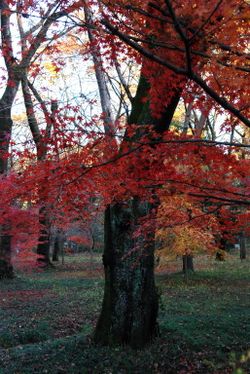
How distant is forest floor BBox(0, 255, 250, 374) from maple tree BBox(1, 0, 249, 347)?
0.53 meters

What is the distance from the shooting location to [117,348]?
22.5ft

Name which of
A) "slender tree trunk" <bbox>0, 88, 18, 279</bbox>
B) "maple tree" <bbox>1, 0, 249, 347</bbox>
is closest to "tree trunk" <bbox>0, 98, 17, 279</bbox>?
"slender tree trunk" <bbox>0, 88, 18, 279</bbox>

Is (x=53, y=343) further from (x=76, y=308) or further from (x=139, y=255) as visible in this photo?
(x=76, y=308)

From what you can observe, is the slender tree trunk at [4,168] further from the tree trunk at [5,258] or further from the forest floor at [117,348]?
the forest floor at [117,348]

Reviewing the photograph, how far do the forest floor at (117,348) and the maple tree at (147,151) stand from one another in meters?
0.53

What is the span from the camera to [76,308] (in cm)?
1182

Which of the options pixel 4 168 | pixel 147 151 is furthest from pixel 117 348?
pixel 4 168

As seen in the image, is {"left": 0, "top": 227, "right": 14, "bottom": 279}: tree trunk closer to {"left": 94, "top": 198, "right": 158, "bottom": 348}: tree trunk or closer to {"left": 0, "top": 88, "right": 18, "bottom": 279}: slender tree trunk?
{"left": 0, "top": 88, "right": 18, "bottom": 279}: slender tree trunk

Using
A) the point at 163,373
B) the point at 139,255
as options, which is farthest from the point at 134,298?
the point at 163,373

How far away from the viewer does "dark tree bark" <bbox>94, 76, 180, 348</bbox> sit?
6941 mm

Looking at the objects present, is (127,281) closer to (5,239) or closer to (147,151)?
(147,151)

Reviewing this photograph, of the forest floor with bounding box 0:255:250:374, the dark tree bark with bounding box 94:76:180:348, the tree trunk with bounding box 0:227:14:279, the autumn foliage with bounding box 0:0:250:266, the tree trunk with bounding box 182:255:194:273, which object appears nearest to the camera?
the autumn foliage with bounding box 0:0:250:266

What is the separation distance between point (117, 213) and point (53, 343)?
8.84ft

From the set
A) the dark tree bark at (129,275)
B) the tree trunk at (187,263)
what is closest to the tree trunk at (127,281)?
the dark tree bark at (129,275)
